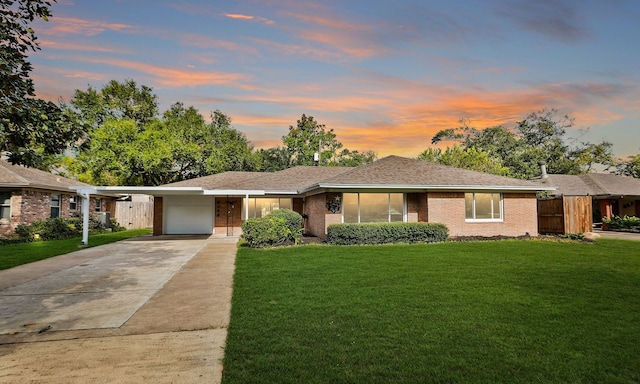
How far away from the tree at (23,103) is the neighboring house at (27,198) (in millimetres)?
17038

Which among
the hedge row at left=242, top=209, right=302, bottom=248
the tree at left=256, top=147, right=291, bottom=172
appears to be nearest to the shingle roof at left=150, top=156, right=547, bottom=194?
the hedge row at left=242, top=209, right=302, bottom=248

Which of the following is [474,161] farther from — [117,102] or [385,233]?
[117,102]

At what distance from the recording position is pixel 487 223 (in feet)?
57.3

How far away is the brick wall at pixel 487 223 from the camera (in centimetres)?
1683

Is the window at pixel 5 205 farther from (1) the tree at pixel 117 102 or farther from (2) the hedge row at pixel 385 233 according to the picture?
(2) the hedge row at pixel 385 233

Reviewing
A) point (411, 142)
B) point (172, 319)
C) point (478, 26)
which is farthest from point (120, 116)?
point (172, 319)

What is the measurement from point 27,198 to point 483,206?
77.0 feet

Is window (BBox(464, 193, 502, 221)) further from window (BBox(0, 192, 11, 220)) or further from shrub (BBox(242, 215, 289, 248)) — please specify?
window (BBox(0, 192, 11, 220))

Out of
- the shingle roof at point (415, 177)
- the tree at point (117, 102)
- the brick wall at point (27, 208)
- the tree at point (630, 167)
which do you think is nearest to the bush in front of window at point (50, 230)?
the brick wall at point (27, 208)

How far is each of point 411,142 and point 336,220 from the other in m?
19.1

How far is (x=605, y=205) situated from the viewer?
28062 mm

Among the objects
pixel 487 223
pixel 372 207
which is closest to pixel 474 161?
pixel 487 223

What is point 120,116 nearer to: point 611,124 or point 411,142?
point 411,142

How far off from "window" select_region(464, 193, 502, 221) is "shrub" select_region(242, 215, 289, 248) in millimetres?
9263
